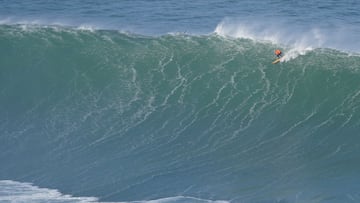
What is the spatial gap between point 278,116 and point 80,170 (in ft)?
26.6

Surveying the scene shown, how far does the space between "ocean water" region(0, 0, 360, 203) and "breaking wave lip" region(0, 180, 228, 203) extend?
7cm

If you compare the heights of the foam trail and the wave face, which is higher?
the foam trail

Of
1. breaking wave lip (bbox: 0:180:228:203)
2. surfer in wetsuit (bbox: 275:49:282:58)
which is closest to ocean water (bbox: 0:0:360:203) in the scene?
breaking wave lip (bbox: 0:180:228:203)

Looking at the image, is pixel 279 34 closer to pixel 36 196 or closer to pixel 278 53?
pixel 278 53

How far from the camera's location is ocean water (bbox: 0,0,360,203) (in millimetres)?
24422

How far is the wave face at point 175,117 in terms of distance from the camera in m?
24.4

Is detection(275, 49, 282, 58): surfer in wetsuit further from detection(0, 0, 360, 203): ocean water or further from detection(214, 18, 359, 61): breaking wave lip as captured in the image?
detection(0, 0, 360, 203): ocean water

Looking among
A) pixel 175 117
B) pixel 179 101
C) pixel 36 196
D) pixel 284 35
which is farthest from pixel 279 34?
pixel 36 196

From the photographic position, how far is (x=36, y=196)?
23.9m

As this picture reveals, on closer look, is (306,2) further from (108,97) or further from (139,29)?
(108,97)

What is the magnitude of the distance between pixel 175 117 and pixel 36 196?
710 cm

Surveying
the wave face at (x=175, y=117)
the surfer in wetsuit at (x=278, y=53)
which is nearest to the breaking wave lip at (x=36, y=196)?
the wave face at (x=175, y=117)

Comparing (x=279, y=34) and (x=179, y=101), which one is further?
(x=279, y=34)

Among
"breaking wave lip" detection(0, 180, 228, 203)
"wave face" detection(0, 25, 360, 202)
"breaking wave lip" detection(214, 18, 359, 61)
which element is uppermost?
"breaking wave lip" detection(214, 18, 359, 61)
